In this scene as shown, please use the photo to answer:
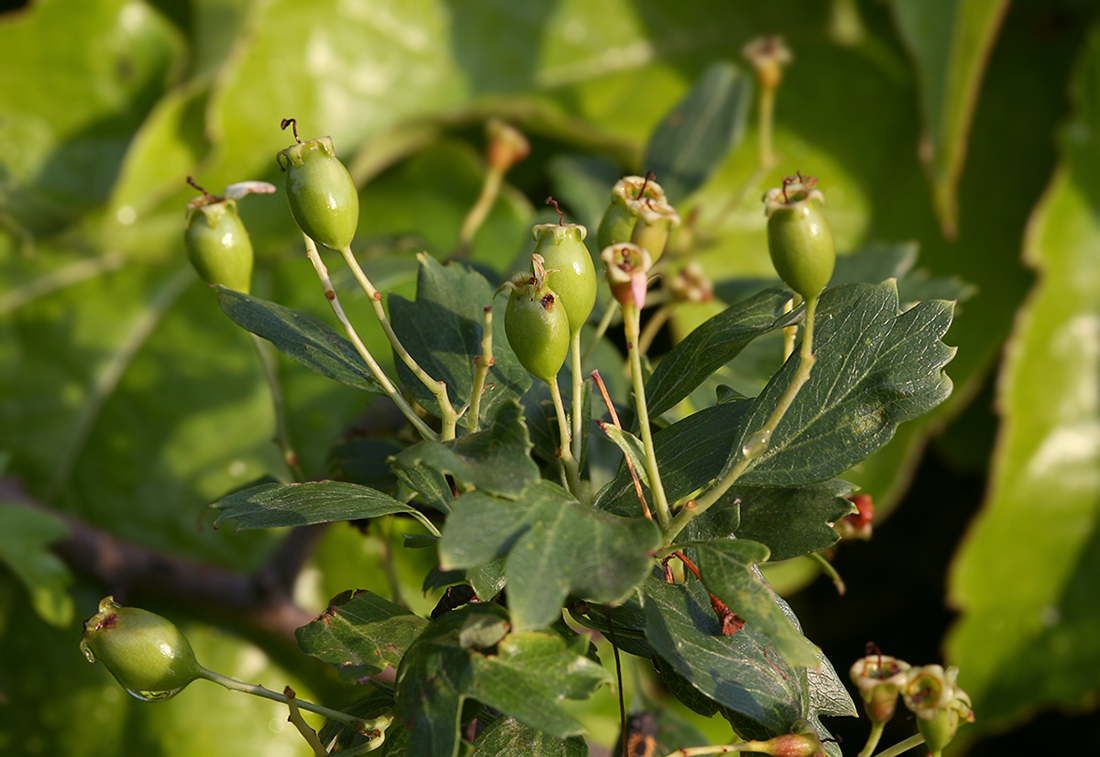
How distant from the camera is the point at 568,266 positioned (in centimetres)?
27

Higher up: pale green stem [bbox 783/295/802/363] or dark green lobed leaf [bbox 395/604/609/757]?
pale green stem [bbox 783/295/802/363]

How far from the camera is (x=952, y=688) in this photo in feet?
0.88

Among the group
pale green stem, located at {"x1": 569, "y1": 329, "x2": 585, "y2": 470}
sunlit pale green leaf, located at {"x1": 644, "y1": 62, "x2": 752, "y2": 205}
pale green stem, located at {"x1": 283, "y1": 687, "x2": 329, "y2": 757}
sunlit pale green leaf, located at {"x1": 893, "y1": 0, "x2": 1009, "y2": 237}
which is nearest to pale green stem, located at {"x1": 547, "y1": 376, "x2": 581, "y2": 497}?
pale green stem, located at {"x1": 569, "y1": 329, "x2": 585, "y2": 470}

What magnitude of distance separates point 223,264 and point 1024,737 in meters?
0.87

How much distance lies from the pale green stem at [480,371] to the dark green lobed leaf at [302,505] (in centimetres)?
3

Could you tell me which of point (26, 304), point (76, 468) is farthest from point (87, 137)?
point (76, 468)

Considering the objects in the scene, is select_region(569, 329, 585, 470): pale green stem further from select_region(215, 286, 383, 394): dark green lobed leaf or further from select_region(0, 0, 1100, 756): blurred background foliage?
select_region(0, 0, 1100, 756): blurred background foliage

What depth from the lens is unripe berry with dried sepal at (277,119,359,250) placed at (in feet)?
0.93

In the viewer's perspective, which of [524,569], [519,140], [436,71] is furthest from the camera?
[436,71]

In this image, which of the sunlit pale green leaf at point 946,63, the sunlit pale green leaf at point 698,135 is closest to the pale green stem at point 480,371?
the sunlit pale green leaf at point 698,135

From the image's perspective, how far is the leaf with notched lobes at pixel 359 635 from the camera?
11.2 inches

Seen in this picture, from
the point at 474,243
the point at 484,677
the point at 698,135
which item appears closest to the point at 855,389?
the point at 484,677

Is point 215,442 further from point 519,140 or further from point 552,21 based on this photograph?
point 552,21

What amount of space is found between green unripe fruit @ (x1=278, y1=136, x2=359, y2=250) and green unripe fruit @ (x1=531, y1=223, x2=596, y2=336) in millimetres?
63
